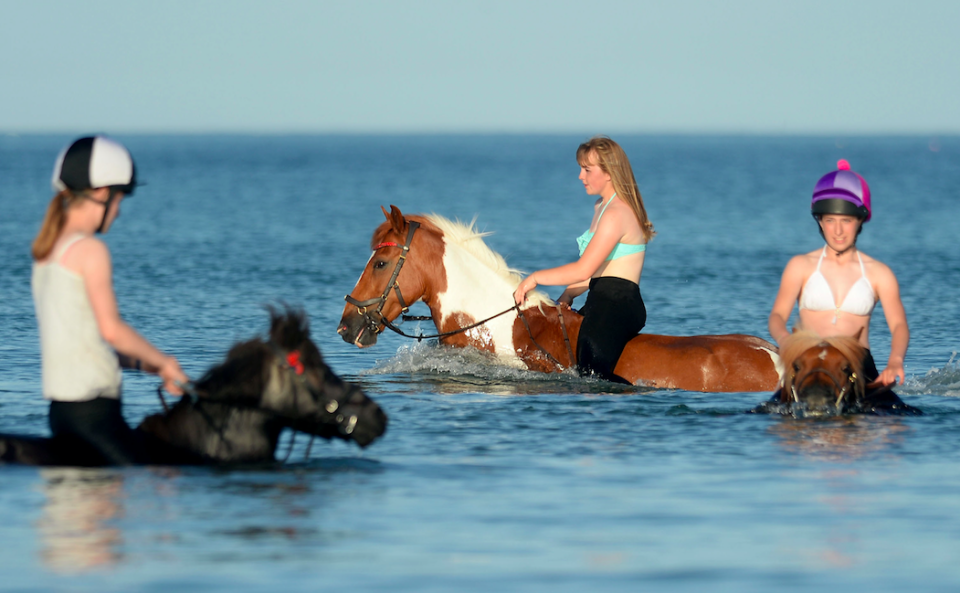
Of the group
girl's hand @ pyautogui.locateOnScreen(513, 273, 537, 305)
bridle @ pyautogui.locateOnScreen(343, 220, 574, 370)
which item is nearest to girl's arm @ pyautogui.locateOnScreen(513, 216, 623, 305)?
girl's hand @ pyautogui.locateOnScreen(513, 273, 537, 305)

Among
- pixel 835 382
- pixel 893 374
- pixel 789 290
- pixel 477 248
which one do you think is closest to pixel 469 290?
pixel 477 248

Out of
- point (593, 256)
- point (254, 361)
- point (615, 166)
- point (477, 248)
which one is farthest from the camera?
point (477, 248)

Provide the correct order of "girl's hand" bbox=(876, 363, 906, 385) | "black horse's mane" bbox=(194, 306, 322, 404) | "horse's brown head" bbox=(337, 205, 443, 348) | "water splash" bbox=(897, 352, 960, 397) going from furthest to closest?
"water splash" bbox=(897, 352, 960, 397), "horse's brown head" bbox=(337, 205, 443, 348), "girl's hand" bbox=(876, 363, 906, 385), "black horse's mane" bbox=(194, 306, 322, 404)

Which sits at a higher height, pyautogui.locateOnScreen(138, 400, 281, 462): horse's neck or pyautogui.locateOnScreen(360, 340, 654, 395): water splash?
pyautogui.locateOnScreen(138, 400, 281, 462): horse's neck

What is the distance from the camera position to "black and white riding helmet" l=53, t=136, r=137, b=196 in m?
6.48

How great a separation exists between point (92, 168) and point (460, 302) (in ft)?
15.0

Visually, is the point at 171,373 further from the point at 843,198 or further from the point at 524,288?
the point at 843,198

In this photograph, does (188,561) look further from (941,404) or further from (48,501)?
(941,404)

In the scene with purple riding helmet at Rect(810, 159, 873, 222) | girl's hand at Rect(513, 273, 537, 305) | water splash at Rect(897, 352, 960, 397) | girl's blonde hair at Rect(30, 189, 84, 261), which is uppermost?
purple riding helmet at Rect(810, 159, 873, 222)

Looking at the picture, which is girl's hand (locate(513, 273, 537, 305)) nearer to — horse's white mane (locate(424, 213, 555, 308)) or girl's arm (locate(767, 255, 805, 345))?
horse's white mane (locate(424, 213, 555, 308))

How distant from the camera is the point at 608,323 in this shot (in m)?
10.0

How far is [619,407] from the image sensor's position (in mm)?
9820

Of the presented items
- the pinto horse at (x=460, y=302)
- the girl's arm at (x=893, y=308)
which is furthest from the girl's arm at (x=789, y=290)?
the pinto horse at (x=460, y=302)

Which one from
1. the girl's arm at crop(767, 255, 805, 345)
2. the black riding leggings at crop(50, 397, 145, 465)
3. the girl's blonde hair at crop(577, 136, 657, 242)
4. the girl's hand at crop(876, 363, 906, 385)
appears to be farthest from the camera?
the girl's blonde hair at crop(577, 136, 657, 242)
